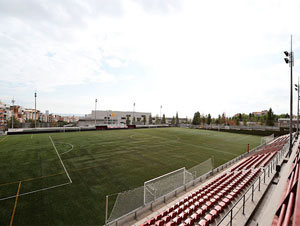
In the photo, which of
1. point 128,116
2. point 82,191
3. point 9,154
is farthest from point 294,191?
point 128,116

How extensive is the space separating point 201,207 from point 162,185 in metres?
2.77

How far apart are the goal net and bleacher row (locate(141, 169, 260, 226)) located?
4.16ft

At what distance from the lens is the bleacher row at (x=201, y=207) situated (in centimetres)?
672

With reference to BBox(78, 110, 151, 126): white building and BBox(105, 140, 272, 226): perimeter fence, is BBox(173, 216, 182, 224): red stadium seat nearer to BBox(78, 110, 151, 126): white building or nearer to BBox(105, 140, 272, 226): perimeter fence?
BBox(105, 140, 272, 226): perimeter fence

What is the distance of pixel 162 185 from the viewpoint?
31.6 feet

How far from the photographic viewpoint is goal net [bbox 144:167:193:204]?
8.84 metres

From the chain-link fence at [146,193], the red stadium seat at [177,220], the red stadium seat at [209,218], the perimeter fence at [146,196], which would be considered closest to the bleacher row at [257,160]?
the perimeter fence at [146,196]

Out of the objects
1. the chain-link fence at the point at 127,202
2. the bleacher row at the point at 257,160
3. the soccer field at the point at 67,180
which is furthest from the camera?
the bleacher row at the point at 257,160

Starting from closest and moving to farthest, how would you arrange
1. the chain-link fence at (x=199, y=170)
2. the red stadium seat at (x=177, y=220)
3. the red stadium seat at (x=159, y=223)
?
1. the red stadium seat at (x=159, y=223)
2. the red stadium seat at (x=177, y=220)
3. the chain-link fence at (x=199, y=170)

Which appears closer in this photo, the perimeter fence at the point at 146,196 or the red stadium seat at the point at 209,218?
the red stadium seat at the point at 209,218

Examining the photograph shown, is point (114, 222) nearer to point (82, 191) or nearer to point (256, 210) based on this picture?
point (82, 191)

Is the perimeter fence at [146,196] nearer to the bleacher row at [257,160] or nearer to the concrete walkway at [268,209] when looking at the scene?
the concrete walkway at [268,209]

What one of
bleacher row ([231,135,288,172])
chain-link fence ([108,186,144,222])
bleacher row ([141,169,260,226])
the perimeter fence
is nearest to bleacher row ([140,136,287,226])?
bleacher row ([141,169,260,226])

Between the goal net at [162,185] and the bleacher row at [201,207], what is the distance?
127 cm
